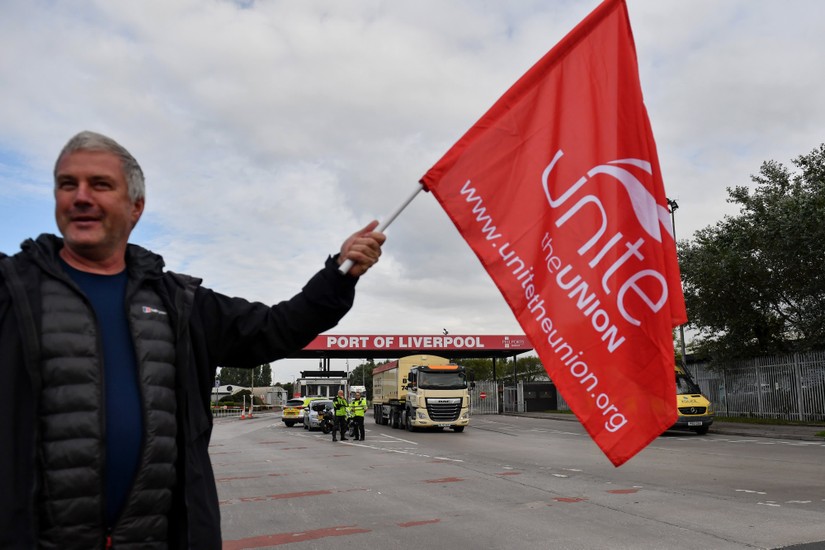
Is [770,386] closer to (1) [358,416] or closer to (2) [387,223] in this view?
(1) [358,416]

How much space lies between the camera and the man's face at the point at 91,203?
239 cm

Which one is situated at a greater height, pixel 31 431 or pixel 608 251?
pixel 608 251

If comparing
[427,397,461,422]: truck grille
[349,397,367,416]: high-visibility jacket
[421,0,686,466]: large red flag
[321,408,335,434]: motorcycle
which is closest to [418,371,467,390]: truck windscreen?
[427,397,461,422]: truck grille

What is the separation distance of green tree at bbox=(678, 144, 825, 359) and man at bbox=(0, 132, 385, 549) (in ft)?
91.8

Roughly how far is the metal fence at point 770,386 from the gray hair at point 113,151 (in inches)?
1183

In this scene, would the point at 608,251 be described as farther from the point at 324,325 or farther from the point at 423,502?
the point at 423,502

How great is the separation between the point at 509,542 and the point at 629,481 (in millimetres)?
5187

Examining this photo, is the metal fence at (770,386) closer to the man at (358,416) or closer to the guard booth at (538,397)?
the man at (358,416)

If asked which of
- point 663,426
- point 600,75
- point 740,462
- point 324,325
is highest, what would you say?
point 600,75

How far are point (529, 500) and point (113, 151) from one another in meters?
8.52

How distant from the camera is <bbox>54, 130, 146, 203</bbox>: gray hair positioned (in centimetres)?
246

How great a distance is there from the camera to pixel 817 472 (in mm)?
12609

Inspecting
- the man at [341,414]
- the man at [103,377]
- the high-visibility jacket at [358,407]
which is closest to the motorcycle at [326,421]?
the man at [341,414]

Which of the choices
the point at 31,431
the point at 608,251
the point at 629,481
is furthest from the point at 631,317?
the point at 629,481
